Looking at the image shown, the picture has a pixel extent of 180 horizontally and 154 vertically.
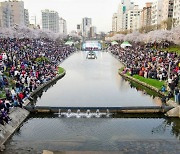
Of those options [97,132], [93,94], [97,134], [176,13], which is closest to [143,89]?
[93,94]

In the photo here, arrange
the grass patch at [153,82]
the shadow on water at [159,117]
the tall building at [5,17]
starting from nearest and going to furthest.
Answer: the shadow on water at [159,117] < the grass patch at [153,82] < the tall building at [5,17]

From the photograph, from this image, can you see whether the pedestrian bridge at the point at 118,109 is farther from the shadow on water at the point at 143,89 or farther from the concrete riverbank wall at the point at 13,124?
the shadow on water at the point at 143,89

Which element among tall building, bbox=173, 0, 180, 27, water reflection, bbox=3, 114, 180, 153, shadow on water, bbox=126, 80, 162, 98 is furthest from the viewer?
tall building, bbox=173, 0, 180, 27

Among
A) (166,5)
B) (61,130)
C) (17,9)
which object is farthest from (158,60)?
(17,9)

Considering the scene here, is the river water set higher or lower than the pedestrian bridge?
lower

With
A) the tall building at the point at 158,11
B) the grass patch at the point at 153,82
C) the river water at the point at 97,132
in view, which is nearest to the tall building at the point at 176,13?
the tall building at the point at 158,11

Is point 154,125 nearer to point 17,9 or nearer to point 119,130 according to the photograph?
point 119,130

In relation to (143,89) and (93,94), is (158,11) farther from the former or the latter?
(93,94)

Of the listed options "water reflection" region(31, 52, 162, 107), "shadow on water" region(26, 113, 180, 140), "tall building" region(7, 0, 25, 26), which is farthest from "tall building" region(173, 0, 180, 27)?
"tall building" region(7, 0, 25, 26)

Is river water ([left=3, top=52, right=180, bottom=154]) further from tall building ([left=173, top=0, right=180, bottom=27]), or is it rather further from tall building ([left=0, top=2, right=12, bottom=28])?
tall building ([left=0, top=2, right=12, bottom=28])

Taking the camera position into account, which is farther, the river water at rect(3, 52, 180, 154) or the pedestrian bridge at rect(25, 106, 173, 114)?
the pedestrian bridge at rect(25, 106, 173, 114)

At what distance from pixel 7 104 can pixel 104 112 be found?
26.5 ft

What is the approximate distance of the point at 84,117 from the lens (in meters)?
23.0

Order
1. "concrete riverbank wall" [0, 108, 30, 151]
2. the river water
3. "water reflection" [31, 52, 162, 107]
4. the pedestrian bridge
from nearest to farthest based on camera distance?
the river water
"concrete riverbank wall" [0, 108, 30, 151]
the pedestrian bridge
"water reflection" [31, 52, 162, 107]
